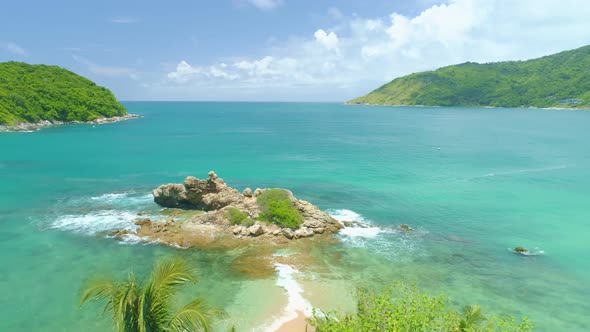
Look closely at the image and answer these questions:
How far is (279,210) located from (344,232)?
855cm

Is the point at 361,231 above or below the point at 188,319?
below

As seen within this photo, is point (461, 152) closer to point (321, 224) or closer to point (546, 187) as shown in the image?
point (546, 187)

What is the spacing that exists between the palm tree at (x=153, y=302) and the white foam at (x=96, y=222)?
118ft

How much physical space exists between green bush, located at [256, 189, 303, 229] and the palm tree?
32111 mm

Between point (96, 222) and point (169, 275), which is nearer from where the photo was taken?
point (169, 275)

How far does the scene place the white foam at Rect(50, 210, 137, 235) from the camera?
45375mm

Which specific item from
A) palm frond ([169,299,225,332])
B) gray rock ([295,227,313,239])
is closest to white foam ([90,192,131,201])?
gray rock ([295,227,313,239])

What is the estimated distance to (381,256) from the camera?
3912 cm

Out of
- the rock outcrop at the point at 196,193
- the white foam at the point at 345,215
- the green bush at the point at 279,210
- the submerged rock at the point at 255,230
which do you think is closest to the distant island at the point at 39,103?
the rock outcrop at the point at 196,193

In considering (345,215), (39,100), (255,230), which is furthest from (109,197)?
(39,100)

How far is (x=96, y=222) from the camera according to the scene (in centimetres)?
4753

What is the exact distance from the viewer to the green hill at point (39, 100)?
493ft

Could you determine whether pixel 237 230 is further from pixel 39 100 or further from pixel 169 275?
pixel 39 100

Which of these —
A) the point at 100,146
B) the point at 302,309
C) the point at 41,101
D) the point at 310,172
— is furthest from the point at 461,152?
the point at 41,101
